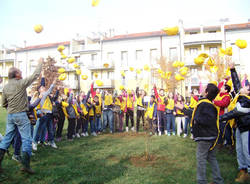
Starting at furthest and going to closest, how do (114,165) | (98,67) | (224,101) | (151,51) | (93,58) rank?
(93,58)
(98,67)
(151,51)
(224,101)
(114,165)

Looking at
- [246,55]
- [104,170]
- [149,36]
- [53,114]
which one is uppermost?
[149,36]

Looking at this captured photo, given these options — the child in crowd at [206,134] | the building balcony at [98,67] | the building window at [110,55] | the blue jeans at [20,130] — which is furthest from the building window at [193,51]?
the blue jeans at [20,130]

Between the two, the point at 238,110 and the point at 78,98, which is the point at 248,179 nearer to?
the point at 238,110

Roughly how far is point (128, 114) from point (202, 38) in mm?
25229

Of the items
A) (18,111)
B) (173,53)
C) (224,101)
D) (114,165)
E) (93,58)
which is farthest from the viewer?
(93,58)

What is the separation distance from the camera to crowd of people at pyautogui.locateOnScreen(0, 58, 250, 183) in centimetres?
399

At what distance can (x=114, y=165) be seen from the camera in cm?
549

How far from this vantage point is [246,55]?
30.7m

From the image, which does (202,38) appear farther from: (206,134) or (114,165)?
(206,134)

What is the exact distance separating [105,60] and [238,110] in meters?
33.5

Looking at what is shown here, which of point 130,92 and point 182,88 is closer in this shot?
point 130,92

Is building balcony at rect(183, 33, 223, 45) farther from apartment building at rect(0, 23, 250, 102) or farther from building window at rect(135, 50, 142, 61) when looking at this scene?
building window at rect(135, 50, 142, 61)

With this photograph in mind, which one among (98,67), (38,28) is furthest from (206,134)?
(98,67)

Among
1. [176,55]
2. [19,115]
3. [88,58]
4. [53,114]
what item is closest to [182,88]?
[176,55]
